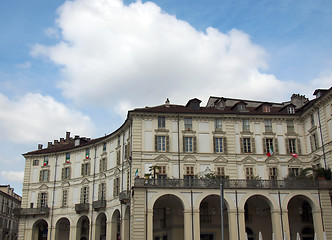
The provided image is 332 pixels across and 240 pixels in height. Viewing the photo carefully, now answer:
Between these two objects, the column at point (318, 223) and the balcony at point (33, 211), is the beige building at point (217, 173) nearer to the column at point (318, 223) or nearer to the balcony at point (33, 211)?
the column at point (318, 223)

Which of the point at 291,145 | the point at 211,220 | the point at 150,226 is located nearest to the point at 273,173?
the point at 291,145

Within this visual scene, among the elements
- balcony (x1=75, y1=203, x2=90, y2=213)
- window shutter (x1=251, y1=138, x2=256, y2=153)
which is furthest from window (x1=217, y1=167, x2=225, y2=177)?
balcony (x1=75, y1=203, x2=90, y2=213)

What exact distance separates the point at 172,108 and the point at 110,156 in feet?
35.9

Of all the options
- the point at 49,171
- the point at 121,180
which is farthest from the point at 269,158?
the point at 49,171

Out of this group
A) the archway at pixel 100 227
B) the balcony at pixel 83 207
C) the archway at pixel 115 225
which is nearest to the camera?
the archway at pixel 115 225

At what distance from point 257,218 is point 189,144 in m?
10.8

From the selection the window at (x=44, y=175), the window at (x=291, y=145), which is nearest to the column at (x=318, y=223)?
the window at (x=291, y=145)

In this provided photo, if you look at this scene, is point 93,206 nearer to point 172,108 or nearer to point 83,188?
point 83,188

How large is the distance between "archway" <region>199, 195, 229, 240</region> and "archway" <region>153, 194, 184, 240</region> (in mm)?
2491

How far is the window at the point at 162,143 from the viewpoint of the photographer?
42.7 metres

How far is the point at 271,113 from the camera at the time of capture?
4522cm

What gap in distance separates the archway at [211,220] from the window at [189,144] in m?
5.43

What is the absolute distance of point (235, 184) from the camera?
38781 millimetres

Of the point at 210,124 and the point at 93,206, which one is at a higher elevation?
the point at 210,124
